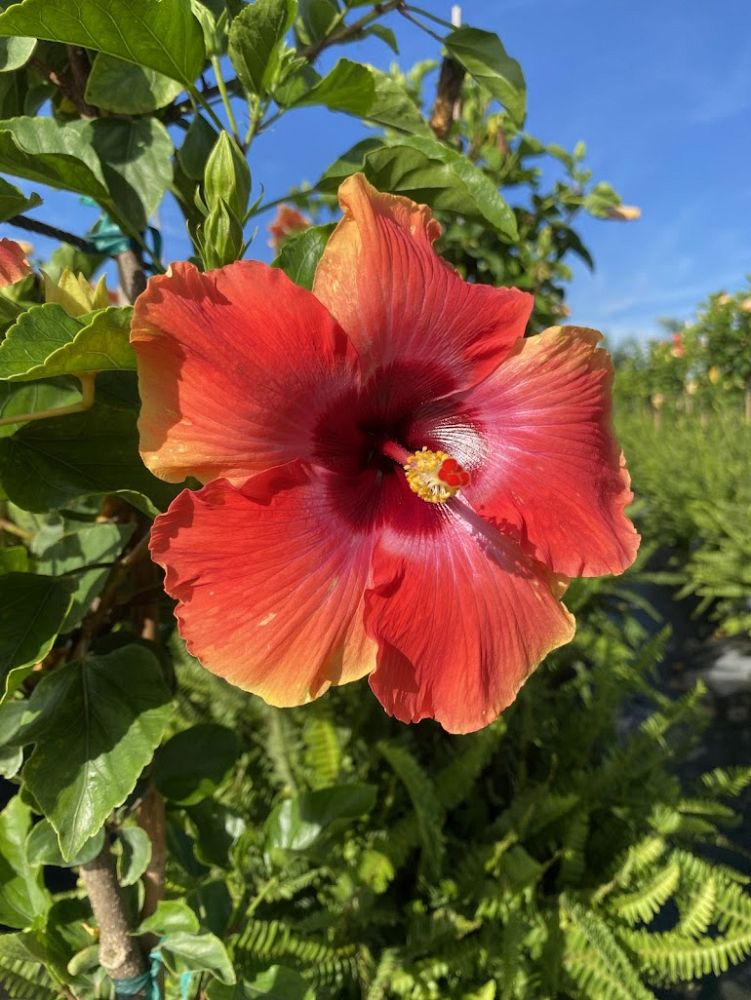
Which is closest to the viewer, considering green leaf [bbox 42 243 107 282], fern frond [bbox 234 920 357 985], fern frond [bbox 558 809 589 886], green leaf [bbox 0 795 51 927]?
green leaf [bbox 0 795 51 927]

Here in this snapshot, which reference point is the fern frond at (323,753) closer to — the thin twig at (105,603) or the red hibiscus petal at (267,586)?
the thin twig at (105,603)

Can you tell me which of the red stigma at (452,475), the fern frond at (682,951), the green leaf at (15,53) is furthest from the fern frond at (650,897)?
the green leaf at (15,53)

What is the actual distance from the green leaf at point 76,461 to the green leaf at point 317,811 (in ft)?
1.64

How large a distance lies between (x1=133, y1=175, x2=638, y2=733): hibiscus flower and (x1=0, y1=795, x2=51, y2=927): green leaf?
18.0 inches

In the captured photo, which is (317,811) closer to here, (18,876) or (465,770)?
(18,876)

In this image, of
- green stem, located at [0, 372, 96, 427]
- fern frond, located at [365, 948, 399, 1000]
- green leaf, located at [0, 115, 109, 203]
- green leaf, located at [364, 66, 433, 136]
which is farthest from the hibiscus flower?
fern frond, located at [365, 948, 399, 1000]

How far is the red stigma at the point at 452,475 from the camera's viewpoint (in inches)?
20.8

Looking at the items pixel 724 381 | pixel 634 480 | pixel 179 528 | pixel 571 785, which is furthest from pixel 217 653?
pixel 724 381

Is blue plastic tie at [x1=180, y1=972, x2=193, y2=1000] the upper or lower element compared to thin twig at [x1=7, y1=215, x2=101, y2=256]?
lower

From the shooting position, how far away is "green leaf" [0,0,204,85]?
1.60 ft

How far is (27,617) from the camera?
0.60 metres

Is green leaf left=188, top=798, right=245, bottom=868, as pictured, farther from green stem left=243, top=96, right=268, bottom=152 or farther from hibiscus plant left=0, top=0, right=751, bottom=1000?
green stem left=243, top=96, right=268, bottom=152

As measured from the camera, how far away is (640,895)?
1.52 metres

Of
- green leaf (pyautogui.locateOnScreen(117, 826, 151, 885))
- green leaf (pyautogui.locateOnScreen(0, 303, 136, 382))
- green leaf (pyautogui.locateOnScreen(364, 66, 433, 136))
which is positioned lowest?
green leaf (pyautogui.locateOnScreen(117, 826, 151, 885))
